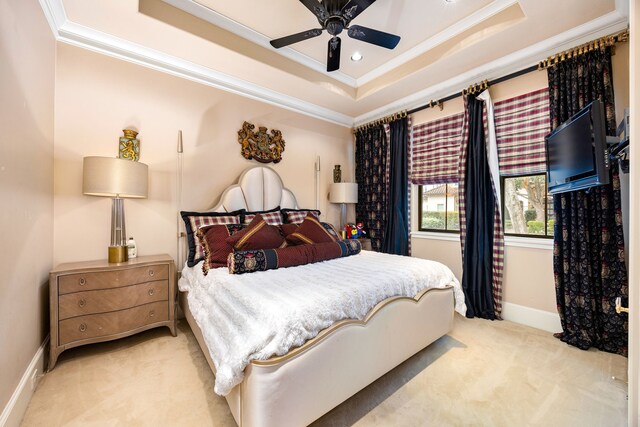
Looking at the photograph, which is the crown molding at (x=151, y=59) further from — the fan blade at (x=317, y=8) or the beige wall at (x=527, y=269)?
the beige wall at (x=527, y=269)

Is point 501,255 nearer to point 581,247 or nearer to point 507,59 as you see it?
point 581,247

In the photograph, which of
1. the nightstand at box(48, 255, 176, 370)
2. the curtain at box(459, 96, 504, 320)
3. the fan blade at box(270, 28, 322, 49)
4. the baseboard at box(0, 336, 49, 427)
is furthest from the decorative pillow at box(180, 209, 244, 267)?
the curtain at box(459, 96, 504, 320)

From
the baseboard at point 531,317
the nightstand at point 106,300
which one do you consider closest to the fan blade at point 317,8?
the nightstand at point 106,300

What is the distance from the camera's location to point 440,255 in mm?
3473

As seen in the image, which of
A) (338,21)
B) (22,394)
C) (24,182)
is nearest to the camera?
(22,394)

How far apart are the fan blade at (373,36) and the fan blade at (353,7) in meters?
0.11

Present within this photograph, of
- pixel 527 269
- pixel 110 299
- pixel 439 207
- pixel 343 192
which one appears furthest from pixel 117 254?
pixel 527 269

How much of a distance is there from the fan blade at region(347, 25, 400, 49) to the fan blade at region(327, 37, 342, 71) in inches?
5.0

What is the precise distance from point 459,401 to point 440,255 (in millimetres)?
2032

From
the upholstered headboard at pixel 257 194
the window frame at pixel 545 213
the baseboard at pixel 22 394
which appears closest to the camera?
the baseboard at pixel 22 394

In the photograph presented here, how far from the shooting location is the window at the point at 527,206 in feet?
9.16

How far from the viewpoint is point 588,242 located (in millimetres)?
2270

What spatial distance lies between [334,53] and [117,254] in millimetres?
2550

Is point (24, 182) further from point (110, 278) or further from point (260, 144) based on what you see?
point (260, 144)
